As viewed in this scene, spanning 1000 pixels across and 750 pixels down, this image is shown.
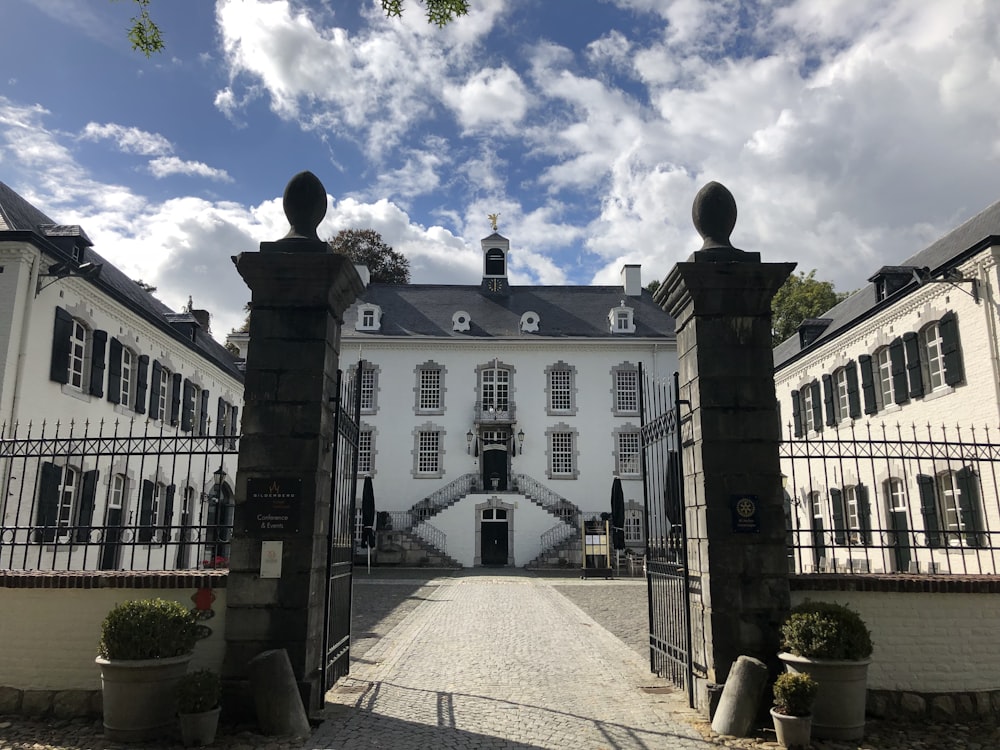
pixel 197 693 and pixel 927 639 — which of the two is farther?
pixel 927 639

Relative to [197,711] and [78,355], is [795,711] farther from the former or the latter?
[78,355]

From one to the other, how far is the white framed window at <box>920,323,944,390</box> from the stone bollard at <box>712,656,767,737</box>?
506 inches

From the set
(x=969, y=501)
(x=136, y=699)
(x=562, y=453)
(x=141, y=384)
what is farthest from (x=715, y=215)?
(x=562, y=453)

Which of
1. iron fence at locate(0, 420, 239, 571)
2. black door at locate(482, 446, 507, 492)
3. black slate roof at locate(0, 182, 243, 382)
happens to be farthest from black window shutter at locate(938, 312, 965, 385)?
black door at locate(482, 446, 507, 492)

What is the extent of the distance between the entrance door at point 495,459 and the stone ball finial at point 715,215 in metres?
24.6

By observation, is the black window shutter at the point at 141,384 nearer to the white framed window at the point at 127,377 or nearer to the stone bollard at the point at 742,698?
the white framed window at the point at 127,377

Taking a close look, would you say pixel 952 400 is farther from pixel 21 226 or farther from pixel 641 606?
pixel 21 226

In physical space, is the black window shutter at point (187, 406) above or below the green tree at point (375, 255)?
below

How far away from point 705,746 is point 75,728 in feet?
15.7

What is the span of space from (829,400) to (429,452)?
16.1m

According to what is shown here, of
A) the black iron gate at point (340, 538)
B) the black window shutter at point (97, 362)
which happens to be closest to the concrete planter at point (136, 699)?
the black iron gate at point (340, 538)

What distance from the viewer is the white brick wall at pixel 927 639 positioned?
630 centimetres

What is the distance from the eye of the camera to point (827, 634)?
223 inches

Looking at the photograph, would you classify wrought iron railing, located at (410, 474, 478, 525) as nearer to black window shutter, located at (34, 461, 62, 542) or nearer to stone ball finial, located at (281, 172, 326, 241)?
black window shutter, located at (34, 461, 62, 542)
